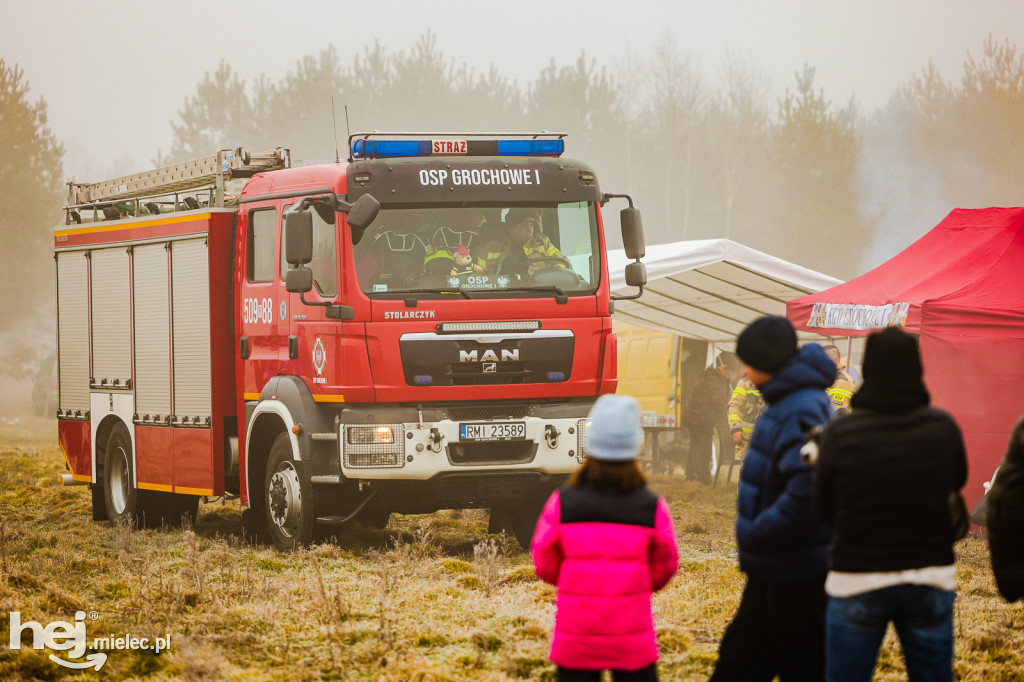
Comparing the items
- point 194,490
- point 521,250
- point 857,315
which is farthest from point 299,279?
point 857,315

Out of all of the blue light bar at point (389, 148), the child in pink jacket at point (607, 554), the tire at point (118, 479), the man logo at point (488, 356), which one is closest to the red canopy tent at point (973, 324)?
the man logo at point (488, 356)

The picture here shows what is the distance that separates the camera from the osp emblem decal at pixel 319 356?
9562 mm

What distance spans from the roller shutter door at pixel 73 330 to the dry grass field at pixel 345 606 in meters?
1.69

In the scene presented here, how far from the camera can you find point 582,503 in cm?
416

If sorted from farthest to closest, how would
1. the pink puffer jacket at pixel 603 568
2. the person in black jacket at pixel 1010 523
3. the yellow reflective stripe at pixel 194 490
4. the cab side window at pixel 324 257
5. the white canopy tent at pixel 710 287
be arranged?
the white canopy tent at pixel 710 287, the yellow reflective stripe at pixel 194 490, the cab side window at pixel 324 257, the person in black jacket at pixel 1010 523, the pink puffer jacket at pixel 603 568

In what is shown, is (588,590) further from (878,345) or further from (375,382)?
(375,382)

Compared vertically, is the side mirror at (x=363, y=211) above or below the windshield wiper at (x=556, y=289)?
above

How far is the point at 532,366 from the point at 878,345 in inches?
219

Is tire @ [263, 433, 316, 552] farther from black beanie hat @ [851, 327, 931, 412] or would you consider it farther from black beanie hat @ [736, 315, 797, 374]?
black beanie hat @ [851, 327, 931, 412]

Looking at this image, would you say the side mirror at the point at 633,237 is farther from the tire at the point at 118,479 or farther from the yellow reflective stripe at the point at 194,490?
the tire at the point at 118,479

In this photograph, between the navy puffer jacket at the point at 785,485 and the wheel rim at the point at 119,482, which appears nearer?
the navy puffer jacket at the point at 785,485

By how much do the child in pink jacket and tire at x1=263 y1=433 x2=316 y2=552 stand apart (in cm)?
573

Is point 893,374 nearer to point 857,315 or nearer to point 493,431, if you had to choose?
point 493,431

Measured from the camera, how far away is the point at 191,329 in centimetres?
1117
